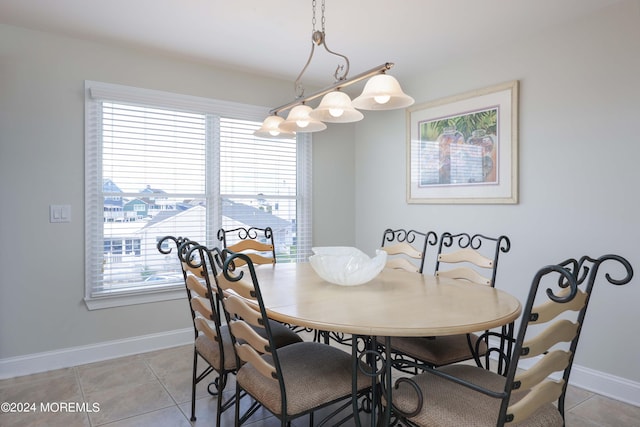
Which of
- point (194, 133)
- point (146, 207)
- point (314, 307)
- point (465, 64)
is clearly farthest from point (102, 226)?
point (465, 64)

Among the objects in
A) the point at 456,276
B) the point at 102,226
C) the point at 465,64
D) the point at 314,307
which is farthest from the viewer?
the point at 465,64

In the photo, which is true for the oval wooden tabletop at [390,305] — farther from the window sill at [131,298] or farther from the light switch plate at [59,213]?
the light switch plate at [59,213]

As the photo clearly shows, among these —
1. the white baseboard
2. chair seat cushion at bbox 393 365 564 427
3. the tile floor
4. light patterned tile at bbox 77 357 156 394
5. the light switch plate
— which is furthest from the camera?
the light switch plate

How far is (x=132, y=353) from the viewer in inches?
122

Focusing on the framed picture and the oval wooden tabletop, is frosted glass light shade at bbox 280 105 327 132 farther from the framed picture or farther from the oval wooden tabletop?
the framed picture

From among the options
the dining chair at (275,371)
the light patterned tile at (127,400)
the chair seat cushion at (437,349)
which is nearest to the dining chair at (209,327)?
the dining chair at (275,371)

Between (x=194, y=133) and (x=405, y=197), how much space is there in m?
2.01

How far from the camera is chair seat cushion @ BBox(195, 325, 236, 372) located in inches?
74.5

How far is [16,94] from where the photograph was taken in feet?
8.89

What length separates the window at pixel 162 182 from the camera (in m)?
2.99

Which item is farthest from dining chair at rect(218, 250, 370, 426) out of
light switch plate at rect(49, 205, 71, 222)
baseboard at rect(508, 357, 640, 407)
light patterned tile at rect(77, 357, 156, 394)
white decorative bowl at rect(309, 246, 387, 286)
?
light switch plate at rect(49, 205, 71, 222)

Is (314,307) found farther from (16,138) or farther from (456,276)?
(16,138)

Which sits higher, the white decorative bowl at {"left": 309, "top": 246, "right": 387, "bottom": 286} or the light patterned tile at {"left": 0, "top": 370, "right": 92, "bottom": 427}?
the white decorative bowl at {"left": 309, "top": 246, "right": 387, "bottom": 286}

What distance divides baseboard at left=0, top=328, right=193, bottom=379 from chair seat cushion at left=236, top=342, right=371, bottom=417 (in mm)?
1808
